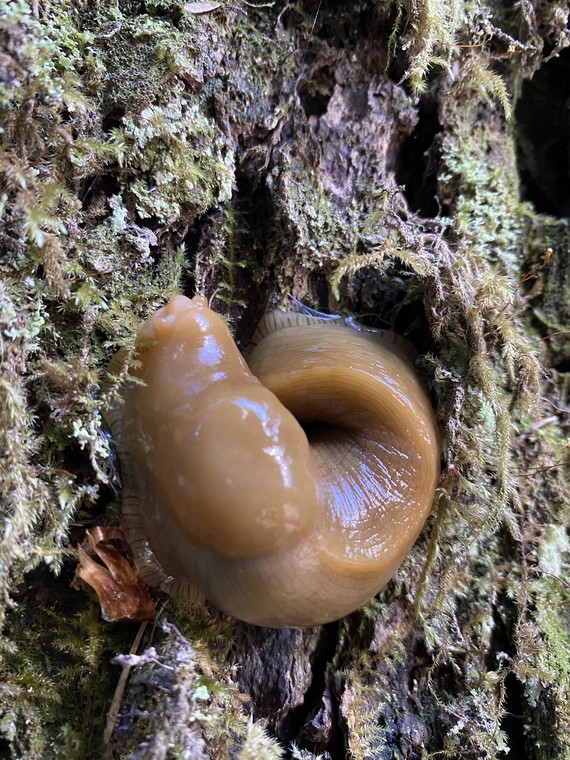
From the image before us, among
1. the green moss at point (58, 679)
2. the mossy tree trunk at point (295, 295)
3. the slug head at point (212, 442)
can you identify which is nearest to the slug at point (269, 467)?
the slug head at point (212, 442)

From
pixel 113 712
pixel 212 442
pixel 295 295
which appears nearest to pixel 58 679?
pixel 113 712

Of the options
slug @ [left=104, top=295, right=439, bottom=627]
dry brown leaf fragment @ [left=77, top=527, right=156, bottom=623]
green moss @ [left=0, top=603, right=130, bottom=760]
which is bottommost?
green moss @ [left=0, top=603, right=130, bottom=760]

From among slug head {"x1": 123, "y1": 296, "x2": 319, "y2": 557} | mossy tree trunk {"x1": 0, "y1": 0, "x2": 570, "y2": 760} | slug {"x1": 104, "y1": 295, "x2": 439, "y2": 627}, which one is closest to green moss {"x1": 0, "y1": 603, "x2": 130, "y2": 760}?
mossy tree trunk {"x1": 0, "y1": 0, "x2": 570, "y2": 760}

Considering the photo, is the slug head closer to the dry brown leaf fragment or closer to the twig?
the dry brown leaf fragment

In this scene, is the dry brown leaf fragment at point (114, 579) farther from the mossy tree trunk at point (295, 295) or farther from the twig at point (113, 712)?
the twig at point (113, 712)

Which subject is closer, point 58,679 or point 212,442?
point 212,442

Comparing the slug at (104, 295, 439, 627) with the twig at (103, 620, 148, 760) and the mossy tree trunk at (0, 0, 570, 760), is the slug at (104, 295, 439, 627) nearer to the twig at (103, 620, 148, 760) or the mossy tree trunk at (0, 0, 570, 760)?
the mossy tree trunk at (0, 0, 570, 760)

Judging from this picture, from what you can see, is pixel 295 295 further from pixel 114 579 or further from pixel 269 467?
pixel 114 579

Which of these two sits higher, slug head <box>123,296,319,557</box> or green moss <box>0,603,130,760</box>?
slug head <box>123,296,319,557</box>

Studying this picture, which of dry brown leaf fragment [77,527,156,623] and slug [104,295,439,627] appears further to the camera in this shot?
dry brown leaf fragment [77,527,156,623]
